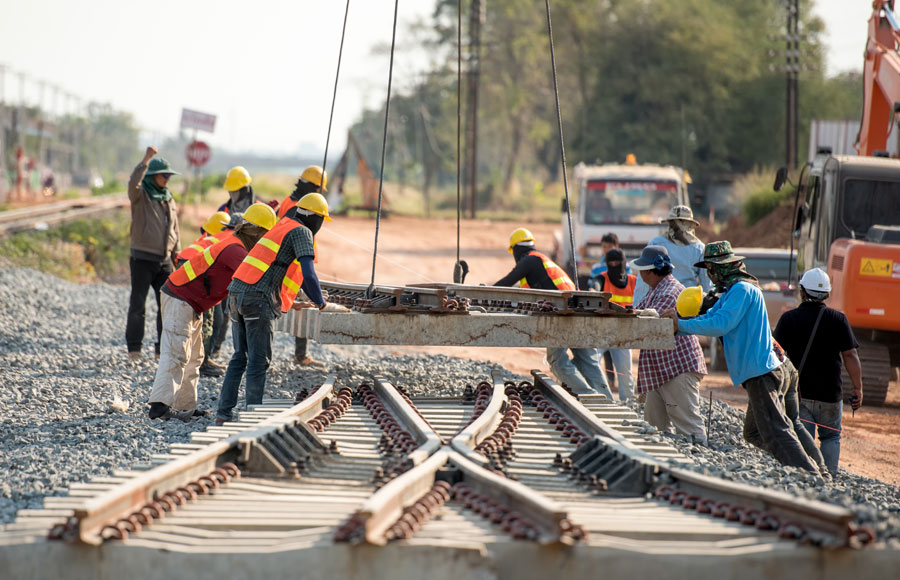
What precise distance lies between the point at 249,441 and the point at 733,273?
368 cm

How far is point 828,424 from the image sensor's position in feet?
27.6

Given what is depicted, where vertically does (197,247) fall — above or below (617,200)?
below

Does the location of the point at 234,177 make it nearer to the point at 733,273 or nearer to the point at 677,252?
the point at 677,252

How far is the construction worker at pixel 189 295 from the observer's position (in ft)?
28.8

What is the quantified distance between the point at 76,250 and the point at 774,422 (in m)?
19.0

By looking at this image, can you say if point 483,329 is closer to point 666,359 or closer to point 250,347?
point 666,359

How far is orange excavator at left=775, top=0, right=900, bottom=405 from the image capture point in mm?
12641

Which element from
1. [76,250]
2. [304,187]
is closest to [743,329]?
[304,187]

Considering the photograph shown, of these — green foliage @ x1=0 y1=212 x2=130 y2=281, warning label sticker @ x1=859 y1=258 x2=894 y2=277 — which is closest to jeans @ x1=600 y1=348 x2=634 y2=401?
warning label sticker @ x1=859 y1=258 x2=894 y2=277

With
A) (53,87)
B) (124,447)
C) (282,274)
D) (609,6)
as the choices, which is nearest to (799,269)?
(282,274)

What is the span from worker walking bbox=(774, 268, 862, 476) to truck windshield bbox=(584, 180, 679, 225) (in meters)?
13.4

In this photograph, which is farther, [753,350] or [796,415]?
[796,415]

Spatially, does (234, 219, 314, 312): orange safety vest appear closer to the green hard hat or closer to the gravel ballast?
the gravel ballast

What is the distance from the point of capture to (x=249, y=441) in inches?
249
